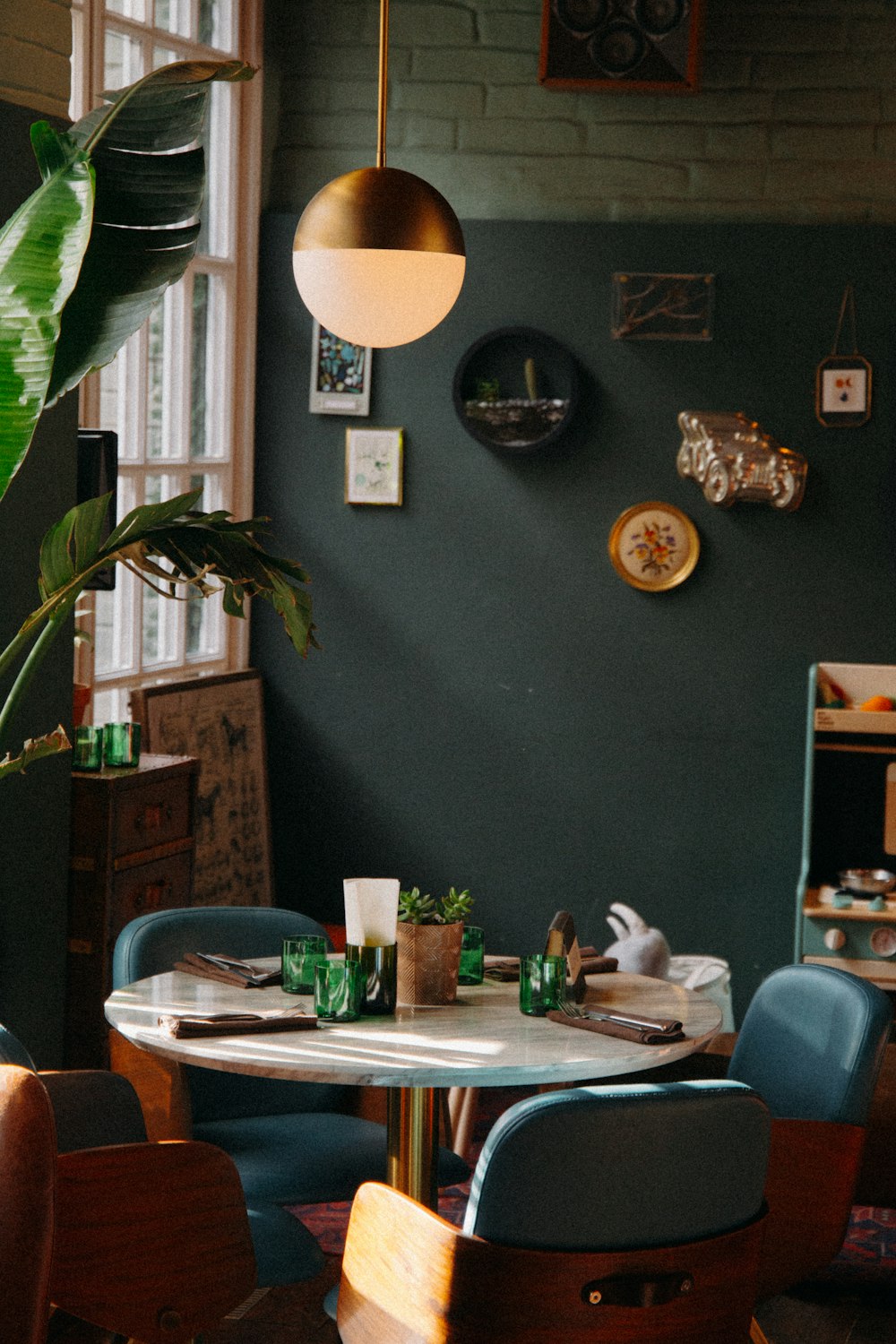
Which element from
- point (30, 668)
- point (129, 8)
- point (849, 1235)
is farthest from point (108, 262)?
point (849, 1235)

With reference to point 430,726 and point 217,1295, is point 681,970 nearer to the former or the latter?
point 430,726

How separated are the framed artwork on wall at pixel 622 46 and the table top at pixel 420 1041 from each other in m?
3.25

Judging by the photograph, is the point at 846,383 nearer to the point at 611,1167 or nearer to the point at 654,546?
the point at 654,546

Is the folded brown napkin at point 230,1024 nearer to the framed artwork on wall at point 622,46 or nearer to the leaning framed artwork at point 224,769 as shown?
the leaning framed artwork at point 224,769

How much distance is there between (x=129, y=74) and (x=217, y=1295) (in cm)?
362

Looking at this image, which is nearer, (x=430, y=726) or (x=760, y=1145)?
(x=760, y=1145)

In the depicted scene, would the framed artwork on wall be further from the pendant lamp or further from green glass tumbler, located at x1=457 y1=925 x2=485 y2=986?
green glass tumbler, located at x1=457 y1=925 x2=485 y2=986

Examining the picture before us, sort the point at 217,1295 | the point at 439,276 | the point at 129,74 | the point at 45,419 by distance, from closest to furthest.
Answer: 1. the point at 217,1295
2. the point at 439,276
3. the point at 45,419
4. the point at 129,74

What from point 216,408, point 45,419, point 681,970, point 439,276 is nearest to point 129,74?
point 216,408

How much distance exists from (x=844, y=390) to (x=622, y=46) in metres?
1.33

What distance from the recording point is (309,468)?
219 inches

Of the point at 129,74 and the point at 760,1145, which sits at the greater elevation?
the point at 129,74

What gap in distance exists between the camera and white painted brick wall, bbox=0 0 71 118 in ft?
11.8

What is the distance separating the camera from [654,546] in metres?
5.34
